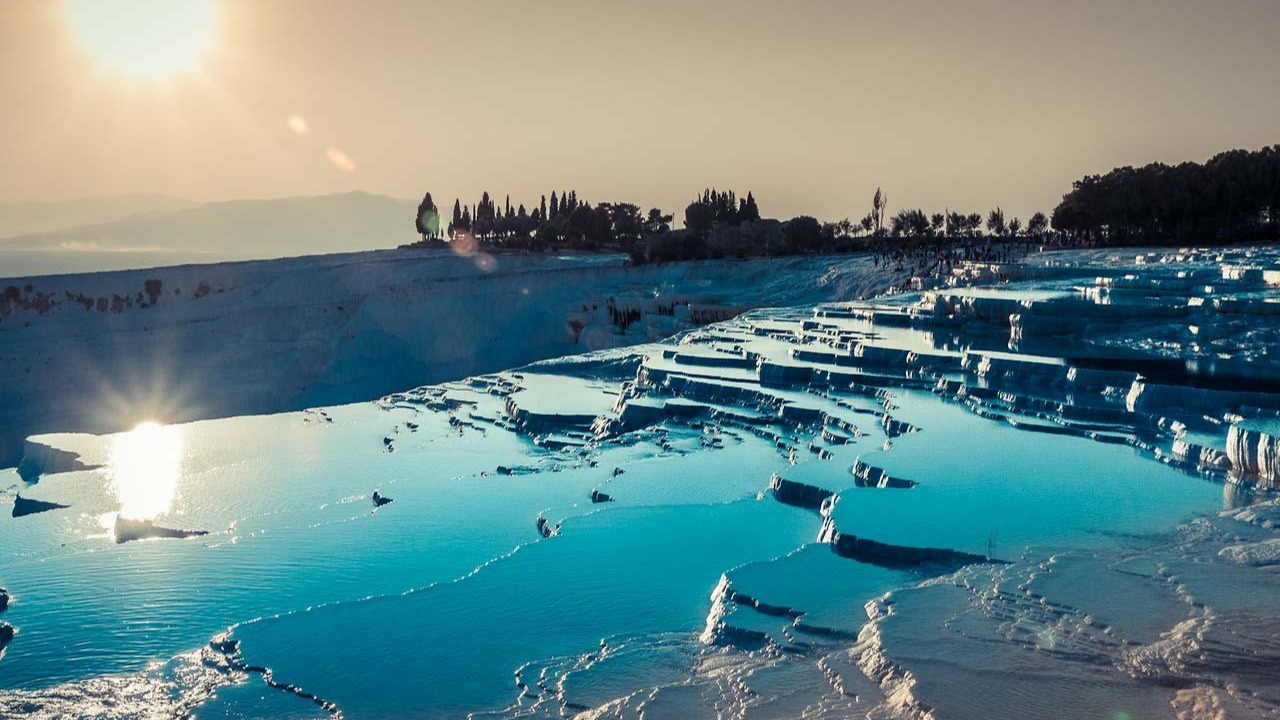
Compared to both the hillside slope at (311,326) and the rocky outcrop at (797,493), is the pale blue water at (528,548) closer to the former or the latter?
the rocky outcrop at (797,493)

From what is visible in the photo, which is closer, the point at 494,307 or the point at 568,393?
the point at 568,393

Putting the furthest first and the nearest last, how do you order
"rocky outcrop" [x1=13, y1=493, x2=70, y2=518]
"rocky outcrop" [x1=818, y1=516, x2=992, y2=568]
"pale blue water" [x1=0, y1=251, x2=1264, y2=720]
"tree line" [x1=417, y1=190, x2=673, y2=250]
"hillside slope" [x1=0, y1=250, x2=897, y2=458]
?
"tree line" [x1=417, y1=190, x2=673, y2=250] < "hillside slope" [x1=0, y1=250, x2=897, y2=458] < "rocky outcrop" [x1=13, y1=493, x2=70, y2=518] < "rocky outcrop" [x1=818, y1=516, x2=992, y2=568] < "pale blue water" [x1=0, y1=251, x2=1264, y2=720]

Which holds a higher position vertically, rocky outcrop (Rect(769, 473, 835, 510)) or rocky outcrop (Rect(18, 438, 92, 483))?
rocky outcrop (Rect(769, 473, 835, 510))

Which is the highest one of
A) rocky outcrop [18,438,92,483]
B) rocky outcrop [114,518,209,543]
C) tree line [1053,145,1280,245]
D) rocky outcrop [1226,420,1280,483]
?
tree line [1053,145,1280,245]

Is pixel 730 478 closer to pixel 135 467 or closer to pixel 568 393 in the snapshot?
pixel 568 393

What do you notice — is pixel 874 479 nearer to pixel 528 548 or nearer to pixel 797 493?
pixel 797 493

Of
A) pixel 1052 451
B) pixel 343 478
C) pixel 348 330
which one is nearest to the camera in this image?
pixel 1052 451

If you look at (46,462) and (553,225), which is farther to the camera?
(553,225)

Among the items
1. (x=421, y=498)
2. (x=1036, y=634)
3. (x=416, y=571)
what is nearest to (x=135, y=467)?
(x=421, y=498)

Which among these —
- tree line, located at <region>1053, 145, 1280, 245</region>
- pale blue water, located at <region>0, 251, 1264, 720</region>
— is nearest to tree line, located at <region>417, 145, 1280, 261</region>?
tree line, located at <region>1053, 145, 1280, 245</region>

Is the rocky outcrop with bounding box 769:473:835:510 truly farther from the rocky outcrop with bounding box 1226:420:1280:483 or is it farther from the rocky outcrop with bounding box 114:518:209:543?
the rocky outcrop with bounding box 114:518:209:543

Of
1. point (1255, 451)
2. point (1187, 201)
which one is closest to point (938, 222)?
point (1187, 201)
